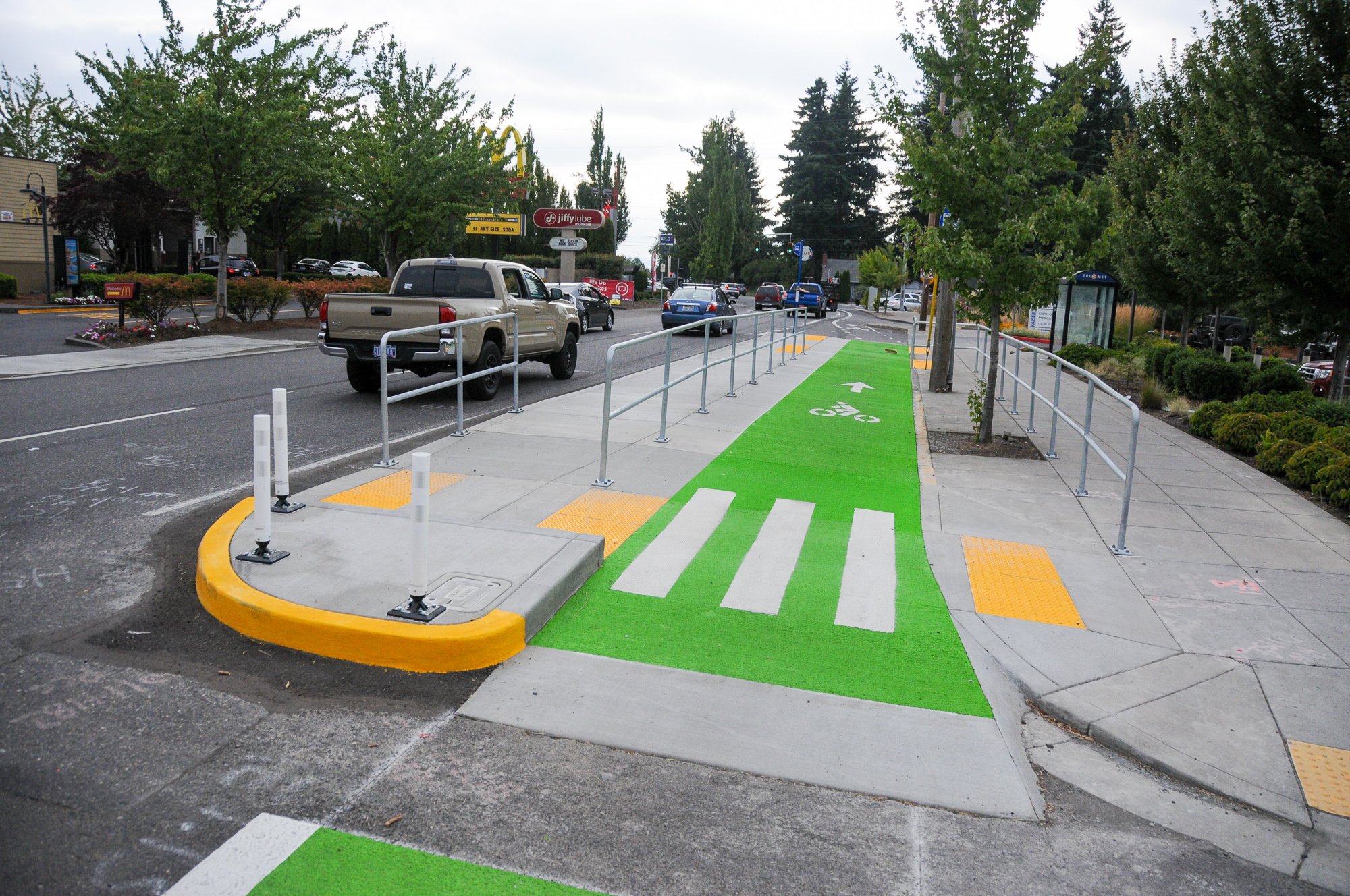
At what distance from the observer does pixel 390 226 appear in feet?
99.5

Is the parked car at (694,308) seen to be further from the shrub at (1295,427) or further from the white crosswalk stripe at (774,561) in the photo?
the white crosswalk stripe at (774,561)

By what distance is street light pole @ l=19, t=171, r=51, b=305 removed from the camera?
101ft

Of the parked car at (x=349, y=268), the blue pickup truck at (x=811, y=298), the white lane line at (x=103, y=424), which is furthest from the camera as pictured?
the blue pickup truck at (x=811, y=298)

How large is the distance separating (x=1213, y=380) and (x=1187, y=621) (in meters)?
11.5

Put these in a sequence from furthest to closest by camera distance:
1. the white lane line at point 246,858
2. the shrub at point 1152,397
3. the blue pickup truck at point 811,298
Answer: the blue pickup truck at point 811,298 → the shrub at point 1152,397 → the white lane line at point 246,858

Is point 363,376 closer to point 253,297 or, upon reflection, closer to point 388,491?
point 388,491

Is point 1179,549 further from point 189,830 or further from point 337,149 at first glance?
point 337,149

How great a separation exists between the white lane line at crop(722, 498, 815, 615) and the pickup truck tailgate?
19.4ft

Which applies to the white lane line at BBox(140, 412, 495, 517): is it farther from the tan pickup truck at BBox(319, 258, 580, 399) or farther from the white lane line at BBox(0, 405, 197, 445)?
the white lane line at BBox(0, 405, 197, 445)

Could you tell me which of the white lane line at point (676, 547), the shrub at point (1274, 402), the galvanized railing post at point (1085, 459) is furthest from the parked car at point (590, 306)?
the white lane line at point (676, 547)

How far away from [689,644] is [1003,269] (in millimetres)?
7499

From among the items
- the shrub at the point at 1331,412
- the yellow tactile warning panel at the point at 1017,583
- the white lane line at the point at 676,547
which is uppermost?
the shrub at the point at 1331,412

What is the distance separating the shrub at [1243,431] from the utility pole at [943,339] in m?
4.92

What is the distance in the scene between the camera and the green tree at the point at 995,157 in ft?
35.3
